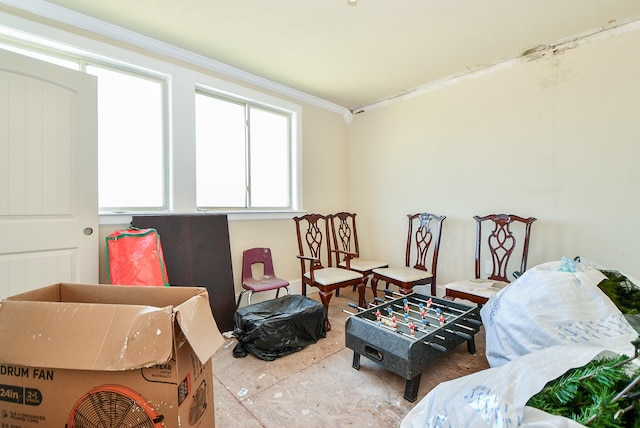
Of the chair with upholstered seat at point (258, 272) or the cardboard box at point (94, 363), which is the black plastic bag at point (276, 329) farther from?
the cardboard box at point (94, 363)

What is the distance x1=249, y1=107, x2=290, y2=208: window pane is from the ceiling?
21.0 inches

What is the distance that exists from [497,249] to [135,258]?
10.5 feet

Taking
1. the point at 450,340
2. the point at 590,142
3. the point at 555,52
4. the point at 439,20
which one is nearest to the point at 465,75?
the point at 555,52

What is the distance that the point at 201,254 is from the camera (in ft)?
7.99

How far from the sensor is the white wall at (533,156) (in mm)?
2131

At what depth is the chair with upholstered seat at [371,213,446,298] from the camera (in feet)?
8.68

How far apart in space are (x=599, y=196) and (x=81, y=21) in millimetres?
4255

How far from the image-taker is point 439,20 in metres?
2.04

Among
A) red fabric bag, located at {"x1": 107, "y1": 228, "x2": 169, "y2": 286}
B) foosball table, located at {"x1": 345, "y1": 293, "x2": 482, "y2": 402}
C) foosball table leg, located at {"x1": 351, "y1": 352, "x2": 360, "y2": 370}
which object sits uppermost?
red fabric bag, located at {"x1": 107, "y1": 228, "x2": 169, "y2": 286}

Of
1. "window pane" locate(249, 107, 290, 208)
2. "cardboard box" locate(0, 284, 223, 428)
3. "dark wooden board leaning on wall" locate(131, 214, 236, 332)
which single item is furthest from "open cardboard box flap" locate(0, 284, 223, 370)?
"window pane" locate(249, 107, 290, 208)

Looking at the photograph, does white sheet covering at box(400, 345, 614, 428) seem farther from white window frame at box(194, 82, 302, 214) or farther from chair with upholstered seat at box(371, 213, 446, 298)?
white window frame at box(194, 82, 302, 214)

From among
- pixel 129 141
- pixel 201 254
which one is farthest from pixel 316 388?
pixel 129 141

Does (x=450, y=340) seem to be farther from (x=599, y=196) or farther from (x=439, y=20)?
(x=439, y=20)

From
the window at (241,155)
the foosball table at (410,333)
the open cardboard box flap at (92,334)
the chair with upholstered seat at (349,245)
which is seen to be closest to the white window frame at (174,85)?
the window at (241,155)
